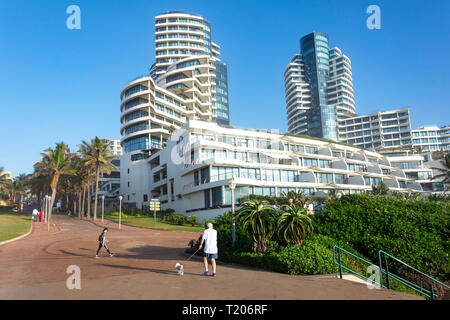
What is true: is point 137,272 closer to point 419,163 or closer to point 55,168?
point 55,168

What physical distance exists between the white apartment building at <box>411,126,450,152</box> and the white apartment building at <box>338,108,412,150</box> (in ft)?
39.4

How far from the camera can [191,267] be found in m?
11.6

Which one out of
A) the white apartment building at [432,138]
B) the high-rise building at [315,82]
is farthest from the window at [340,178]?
the white apartment building at [432,138]

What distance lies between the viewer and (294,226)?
40.4 feet

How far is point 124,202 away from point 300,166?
1540 inches

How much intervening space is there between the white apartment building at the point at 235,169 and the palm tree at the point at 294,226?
25.8m

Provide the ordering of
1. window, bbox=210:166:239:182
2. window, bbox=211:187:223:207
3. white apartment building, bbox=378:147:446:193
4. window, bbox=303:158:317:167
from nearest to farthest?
window, bbox=211:187:223:207 → window, bbox=210:166:239:182 → window, bbox=303:158:317:167 → white apartment building, bbox=378:147:446:193

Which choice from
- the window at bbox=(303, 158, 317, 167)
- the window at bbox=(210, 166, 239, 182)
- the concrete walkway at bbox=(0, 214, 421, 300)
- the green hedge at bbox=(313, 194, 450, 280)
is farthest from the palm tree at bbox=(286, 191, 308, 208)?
the concrete walkway at bbox=(0, 214, 421, 300)

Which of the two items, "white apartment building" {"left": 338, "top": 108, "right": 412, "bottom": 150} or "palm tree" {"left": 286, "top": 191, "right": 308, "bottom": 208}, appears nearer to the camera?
"palm tree" {"left": 286, "top": 191, "right": 308, "bottom": 208}

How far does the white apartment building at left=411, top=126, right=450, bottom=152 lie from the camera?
131 m

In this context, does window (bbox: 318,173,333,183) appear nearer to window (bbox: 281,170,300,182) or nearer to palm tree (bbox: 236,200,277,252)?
window (bbox: 281,170,300,182)

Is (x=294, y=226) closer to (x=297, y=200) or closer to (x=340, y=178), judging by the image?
(x=297, y=200)

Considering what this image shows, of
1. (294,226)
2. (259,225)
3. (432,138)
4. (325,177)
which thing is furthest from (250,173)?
(432,138)
